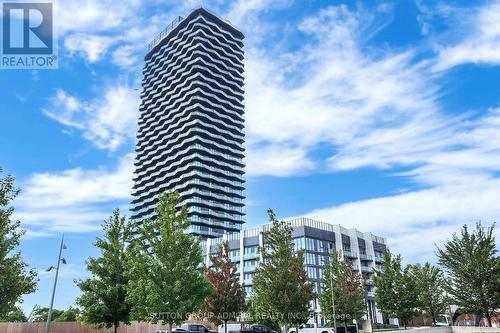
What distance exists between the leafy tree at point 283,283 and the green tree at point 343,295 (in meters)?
13.5

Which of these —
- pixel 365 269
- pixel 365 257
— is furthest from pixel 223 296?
pixel 365 257

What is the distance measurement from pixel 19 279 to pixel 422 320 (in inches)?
3162

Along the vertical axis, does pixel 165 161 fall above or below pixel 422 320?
above

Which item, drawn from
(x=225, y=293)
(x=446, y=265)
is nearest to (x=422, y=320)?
(x=446, y=265)

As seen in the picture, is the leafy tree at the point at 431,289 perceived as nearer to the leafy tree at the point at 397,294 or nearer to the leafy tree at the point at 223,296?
the leafy tree at the point at 397,294

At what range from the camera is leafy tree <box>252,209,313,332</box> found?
31000mm

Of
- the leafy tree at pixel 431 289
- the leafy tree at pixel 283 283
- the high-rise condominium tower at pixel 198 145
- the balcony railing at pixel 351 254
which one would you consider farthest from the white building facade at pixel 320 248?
the leafy tree at pixel 283 283

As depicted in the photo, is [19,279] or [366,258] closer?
[19,279]

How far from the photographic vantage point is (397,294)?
156 feet

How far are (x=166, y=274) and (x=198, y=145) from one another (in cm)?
15260

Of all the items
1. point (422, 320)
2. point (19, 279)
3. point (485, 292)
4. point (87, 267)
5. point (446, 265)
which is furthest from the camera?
point (422, 320)

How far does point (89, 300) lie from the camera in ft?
98.5

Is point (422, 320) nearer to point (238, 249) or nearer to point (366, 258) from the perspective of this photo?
point (366, 258)

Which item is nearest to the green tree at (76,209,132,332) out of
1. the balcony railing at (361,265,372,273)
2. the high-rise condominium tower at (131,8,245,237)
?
the balcony railing at (361,265,372,273)
